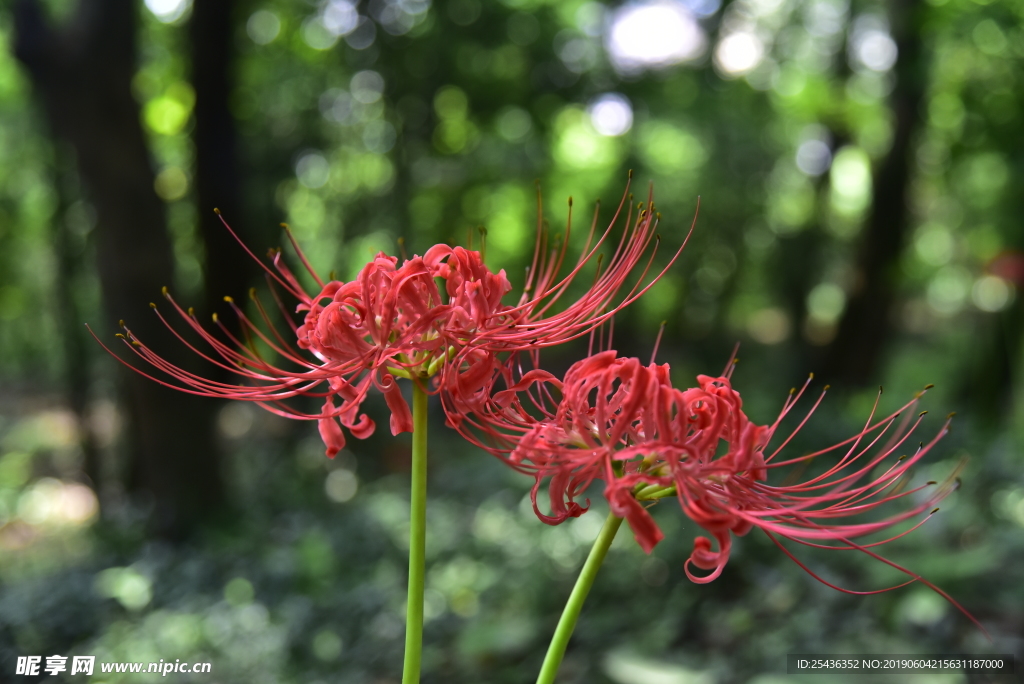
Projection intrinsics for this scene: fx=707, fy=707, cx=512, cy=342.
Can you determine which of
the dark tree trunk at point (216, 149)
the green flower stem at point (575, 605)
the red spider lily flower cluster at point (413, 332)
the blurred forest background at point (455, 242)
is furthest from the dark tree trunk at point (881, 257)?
the green flower stem at point (575, 605)

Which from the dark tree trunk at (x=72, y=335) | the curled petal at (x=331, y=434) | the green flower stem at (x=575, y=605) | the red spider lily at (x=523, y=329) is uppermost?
the red spider lily at (x=523, y=329)

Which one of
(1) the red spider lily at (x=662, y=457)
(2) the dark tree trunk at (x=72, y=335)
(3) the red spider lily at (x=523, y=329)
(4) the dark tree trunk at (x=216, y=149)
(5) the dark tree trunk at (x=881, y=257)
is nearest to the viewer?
(1) the red spider lily at (x=662, y=457)

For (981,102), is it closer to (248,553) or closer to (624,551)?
(624,551)

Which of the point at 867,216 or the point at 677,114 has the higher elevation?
the point at 677,114

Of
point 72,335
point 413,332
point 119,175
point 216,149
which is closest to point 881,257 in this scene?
point 216,149

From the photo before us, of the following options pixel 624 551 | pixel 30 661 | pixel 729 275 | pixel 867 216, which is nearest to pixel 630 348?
pixel 729 275

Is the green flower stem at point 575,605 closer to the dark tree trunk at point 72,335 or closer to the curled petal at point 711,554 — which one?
the curled petal at point 711,554
